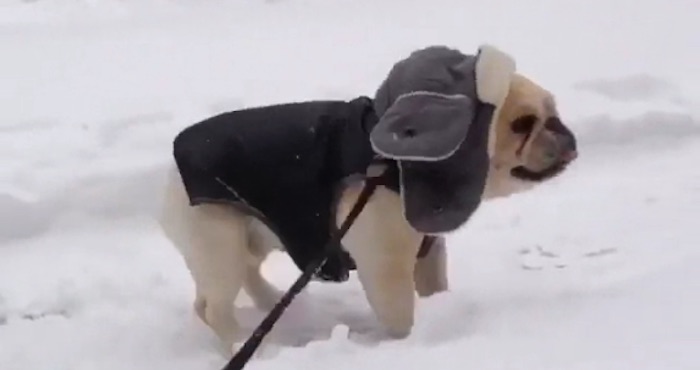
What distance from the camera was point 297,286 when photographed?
159 centimetres

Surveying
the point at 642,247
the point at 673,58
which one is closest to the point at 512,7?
the point at 673,58

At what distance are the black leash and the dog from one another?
0.9 inches

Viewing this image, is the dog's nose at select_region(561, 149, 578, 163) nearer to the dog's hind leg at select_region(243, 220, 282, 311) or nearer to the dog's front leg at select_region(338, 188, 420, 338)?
the dog's front leg at select_region(338, 188, 420, 338)

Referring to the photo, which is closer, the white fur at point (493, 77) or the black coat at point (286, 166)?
the white fur at point (493, 77)

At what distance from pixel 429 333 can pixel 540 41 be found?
230 centimetres

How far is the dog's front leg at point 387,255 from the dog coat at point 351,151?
4 cm

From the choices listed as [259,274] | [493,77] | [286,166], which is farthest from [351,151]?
[259,274]

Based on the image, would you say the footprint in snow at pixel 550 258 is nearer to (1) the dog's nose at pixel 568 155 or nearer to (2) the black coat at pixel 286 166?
(1) the dog's nose at pixel 568 155

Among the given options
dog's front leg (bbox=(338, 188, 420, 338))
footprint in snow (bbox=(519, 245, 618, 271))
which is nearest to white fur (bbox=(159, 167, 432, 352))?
dog's front leg (bbox=(338, 188, 420, 338))

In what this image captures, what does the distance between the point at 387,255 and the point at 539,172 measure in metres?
0.29

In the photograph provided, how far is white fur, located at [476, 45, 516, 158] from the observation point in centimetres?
174

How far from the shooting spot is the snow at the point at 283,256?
178cm

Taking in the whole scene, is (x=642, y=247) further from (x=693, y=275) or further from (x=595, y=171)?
(x=595, y=171)

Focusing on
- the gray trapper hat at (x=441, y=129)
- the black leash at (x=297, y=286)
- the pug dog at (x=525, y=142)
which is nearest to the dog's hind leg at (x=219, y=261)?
the black leash at (x=297, y=286)
